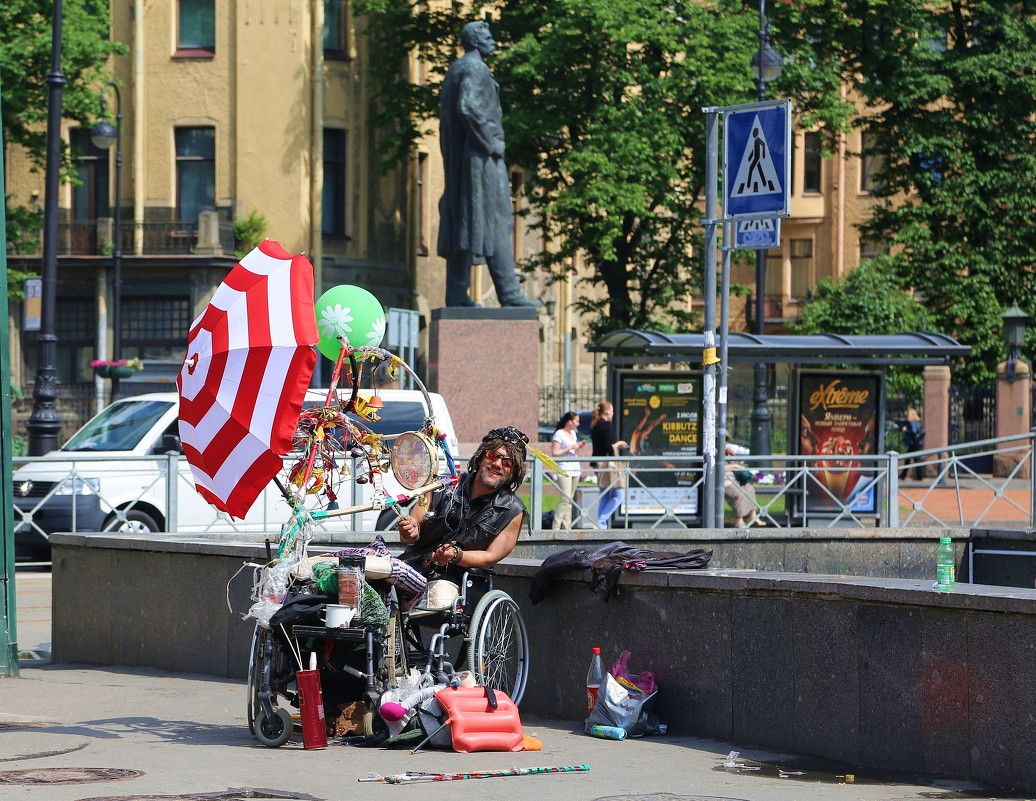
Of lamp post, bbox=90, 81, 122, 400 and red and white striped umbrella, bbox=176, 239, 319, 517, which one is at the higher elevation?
lamp post, bbox=90, 81, 122, 400

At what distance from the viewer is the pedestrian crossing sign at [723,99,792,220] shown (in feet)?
42.9

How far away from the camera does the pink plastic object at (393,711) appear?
28.2 ft

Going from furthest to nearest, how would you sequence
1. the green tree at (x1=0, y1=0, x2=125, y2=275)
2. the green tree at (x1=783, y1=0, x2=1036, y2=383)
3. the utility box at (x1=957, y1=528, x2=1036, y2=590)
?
1. the green tree at (x1=783, y1=0, x2=1036, y2=383)
2. the green tree at (x1=0, y1=0, x2=125, y2=275)
3. the utility box at (x1=957, y1=528, x2=1036, y2=590)

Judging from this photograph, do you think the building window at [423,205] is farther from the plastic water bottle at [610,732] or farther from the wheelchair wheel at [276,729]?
the wheelchair wheel at [276,729]

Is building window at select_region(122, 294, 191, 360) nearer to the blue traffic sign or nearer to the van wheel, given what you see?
the van wheel

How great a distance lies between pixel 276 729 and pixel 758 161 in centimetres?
660

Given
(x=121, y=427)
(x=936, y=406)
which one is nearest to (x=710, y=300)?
(x=121, y=427)

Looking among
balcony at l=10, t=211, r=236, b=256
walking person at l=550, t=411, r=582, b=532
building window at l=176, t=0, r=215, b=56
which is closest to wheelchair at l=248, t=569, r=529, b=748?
walking person at l=550, t=411, r=582, b=532

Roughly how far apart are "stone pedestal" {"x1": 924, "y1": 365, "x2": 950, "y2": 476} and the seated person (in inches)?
1276

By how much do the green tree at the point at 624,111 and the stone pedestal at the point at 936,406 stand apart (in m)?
6.02

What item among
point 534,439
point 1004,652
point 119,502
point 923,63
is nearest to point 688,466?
point 534,439

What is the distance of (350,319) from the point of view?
959 cm

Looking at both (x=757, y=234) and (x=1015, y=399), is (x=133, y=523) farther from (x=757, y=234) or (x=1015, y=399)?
(x=1015, y=399)

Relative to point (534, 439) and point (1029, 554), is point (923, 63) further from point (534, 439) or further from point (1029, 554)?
point (1029, 554)
